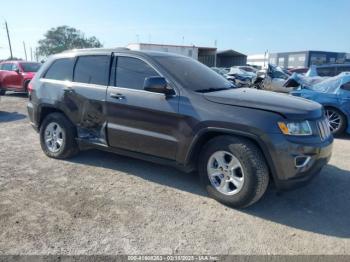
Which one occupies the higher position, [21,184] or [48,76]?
[48,76]

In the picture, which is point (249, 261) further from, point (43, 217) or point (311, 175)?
point (43, 217)

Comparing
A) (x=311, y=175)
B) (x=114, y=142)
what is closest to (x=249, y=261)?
(x=311, y=175)

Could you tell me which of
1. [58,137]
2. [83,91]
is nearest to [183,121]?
[83,91]

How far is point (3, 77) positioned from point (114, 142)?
12456mm

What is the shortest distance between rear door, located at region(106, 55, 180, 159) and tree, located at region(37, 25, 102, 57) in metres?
89.7

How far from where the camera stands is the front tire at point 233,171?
3566mm

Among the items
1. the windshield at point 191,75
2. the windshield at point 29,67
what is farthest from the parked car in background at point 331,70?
the windshield at point 29,67

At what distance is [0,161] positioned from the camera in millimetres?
5375

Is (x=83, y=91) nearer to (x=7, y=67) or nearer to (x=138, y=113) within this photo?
(x=138, y=113)

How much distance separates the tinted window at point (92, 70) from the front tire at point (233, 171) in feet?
6.37

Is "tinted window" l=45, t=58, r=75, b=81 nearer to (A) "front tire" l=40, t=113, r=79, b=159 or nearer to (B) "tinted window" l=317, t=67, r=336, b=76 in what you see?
(A) "front tire" l=40, t=113, r=79, b=159

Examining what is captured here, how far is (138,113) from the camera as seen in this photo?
4.30 metres

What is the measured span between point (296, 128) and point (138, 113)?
1975 mm

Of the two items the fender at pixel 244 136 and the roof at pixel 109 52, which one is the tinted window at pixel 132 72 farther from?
the fender at pixel 244 136
